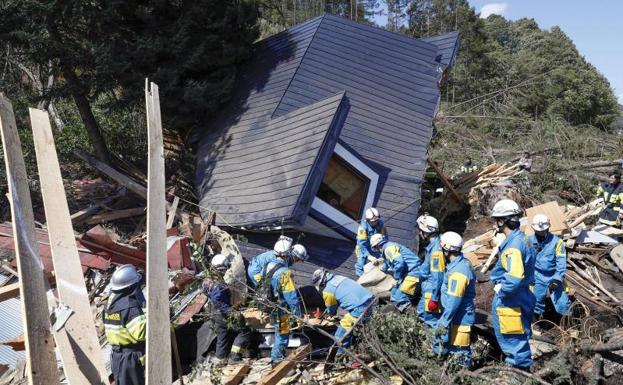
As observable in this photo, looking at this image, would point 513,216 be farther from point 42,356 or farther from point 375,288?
point 42,356

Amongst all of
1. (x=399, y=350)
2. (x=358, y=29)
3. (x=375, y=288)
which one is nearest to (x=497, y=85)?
(x=358, y=29)

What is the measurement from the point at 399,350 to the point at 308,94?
632 cm

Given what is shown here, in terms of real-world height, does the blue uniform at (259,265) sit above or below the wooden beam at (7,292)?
below

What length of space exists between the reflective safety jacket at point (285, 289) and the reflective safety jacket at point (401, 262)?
1515mm

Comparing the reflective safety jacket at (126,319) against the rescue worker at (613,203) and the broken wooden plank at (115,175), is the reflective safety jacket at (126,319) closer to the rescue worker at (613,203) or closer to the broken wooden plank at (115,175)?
the broken wooden plank at (115,175)

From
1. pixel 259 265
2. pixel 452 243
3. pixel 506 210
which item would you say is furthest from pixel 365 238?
pixel 506 210

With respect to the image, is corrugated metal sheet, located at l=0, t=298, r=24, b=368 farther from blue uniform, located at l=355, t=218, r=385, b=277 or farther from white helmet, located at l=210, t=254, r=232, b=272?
blue uniform, located at l=355, t=218, r=385, b=277

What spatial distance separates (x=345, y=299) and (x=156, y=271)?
402 centimetres

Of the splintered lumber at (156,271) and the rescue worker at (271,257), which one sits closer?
the splintered lumber at (156,271)

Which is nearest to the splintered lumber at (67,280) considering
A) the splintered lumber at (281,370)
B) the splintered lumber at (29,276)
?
the splintered lumber at (29,276)

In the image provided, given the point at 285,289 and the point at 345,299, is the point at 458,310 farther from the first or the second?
the point at 285,289

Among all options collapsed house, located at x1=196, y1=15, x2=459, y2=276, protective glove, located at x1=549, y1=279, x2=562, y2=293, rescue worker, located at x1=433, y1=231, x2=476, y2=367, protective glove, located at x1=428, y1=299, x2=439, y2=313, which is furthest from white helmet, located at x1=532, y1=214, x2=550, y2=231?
collapsed house, located at x1=196, y1=15, x2=459, y2=276

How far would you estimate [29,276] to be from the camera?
2.26 meters

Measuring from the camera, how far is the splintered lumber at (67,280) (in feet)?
8.34
